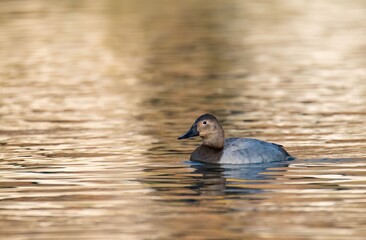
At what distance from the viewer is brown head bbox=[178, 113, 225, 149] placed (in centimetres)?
2034

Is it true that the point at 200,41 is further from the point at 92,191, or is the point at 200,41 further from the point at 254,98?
the point at 92,191

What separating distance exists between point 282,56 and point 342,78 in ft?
23.4

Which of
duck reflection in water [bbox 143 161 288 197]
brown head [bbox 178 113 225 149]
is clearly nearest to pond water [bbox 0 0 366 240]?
duck reflection in water [bbox 143 161 288 197]

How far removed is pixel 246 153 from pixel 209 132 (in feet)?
2.64

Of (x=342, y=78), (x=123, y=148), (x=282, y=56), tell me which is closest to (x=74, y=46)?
(x=282, y=56)

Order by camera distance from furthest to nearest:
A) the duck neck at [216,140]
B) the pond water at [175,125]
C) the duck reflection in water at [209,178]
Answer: the duck neck at [216,140]
the duck reflection in water at [209,178]
the pond water at [175,125]

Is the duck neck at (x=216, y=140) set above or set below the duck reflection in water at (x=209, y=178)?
above

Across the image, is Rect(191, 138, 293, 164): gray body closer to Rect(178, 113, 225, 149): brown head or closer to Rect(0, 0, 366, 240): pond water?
Rect(178, 113, 225, 149): brown head

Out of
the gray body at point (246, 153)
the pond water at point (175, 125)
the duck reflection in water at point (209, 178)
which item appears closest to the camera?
the pond water at point (175, 125)

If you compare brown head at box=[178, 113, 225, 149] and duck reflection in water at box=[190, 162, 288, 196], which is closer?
duck reflection in water at box=[190, 162, 288, 196]

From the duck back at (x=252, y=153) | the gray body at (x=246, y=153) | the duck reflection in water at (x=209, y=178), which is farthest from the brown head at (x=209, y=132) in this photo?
the duck reflection in water at (x=209, y=178)

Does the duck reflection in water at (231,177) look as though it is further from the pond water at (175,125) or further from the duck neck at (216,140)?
the duck neck at (216,140)

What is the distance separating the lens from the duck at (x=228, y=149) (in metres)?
19.9

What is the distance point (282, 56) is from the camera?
40438mm
